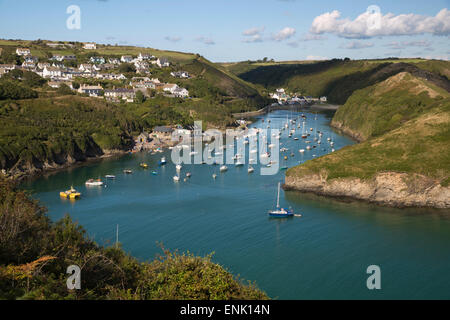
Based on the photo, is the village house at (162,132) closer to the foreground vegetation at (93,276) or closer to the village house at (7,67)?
the village house at (7,67)

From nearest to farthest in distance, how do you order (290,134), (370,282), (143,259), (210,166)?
(370,282), (143,259), (210,166), (290,134)

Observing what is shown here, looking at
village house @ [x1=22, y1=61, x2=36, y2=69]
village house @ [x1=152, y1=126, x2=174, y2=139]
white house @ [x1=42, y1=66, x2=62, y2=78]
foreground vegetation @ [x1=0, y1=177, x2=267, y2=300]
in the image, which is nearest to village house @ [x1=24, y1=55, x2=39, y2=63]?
village house @ [x1=22, y1=61, x2=36, y2=69]

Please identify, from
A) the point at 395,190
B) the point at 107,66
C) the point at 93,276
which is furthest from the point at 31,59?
the point at 93,276

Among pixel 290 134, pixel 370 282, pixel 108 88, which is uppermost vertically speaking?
pixel 108 88

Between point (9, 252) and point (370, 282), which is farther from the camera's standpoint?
point (370, 282)

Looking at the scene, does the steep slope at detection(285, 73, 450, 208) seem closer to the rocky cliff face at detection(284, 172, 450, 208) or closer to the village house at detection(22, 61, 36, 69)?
the rocky cliff face at detection(284, 172, 450, 208)

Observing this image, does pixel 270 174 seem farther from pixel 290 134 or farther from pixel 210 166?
pixel 290 134
